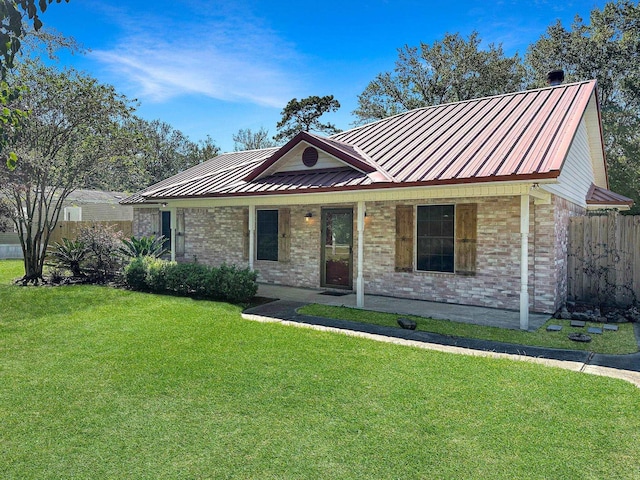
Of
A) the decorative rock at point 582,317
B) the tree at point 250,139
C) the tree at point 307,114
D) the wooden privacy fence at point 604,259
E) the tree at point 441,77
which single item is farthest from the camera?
the tree at point 250,139

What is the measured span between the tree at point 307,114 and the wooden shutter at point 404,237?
75.7 feet

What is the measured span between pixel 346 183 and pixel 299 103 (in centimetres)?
2564

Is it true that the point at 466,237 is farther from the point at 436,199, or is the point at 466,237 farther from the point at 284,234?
the point at 284,234

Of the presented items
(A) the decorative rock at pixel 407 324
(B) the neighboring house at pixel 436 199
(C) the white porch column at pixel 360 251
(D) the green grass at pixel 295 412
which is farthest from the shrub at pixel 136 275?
(A) the decorative rock at pixel 407 324

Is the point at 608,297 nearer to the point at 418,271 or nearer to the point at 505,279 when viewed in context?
the point at 505,279

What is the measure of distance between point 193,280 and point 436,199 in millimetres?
5749

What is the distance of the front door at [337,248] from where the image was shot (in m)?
11.1

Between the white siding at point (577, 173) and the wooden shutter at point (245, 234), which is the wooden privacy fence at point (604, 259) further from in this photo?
the wooden shutter at point (245, 234)

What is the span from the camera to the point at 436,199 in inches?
376

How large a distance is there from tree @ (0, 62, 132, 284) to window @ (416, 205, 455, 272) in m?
9.21

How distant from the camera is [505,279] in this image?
346 inches

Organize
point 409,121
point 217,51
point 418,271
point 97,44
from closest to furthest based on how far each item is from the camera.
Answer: point 97,44
point 418,271
point 217,51
point 409,121

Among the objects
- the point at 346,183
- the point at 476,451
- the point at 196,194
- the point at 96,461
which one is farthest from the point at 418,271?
the point at 96,461

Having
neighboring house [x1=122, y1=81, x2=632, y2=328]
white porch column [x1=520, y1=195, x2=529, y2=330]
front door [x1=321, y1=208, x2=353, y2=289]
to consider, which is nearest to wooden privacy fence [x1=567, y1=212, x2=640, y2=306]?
neighboring house [x1=122, y1=81, x2=632, y2=328]
